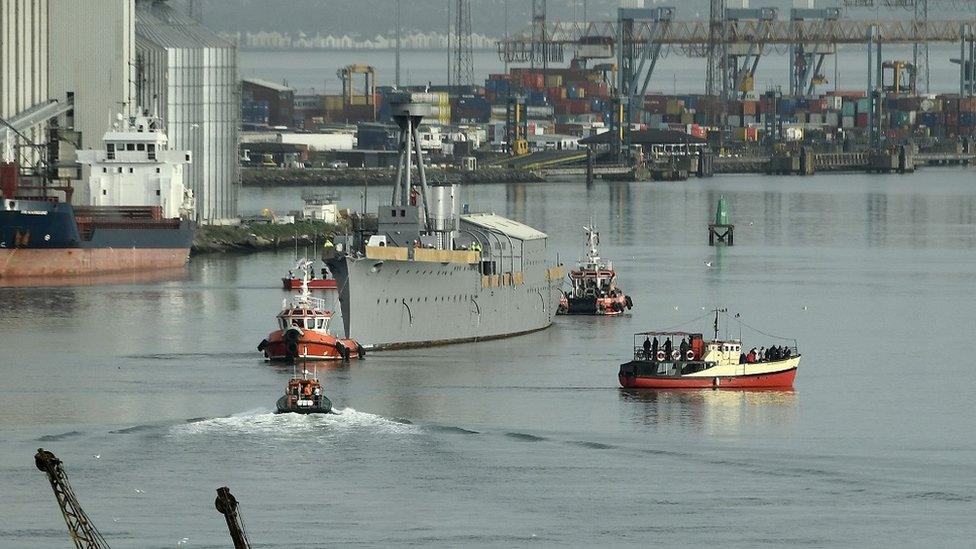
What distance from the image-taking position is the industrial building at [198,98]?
309ft

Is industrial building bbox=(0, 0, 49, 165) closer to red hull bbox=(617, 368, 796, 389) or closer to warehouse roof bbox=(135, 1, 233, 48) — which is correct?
warehouse roof bbox=(135, 1, 233, 48)

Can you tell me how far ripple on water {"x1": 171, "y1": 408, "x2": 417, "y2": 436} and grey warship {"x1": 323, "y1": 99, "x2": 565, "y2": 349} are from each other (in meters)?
8.78

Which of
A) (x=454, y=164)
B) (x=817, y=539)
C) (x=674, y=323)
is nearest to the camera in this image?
(x=817, y=539)

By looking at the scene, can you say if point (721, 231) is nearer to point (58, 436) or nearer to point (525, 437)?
point (525, 437)

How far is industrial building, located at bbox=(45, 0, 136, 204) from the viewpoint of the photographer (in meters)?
88.9

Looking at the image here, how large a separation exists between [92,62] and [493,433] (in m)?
49.7

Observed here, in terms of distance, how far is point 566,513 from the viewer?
36938 millimetres

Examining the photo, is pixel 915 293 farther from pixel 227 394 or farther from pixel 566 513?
pixel 566 513

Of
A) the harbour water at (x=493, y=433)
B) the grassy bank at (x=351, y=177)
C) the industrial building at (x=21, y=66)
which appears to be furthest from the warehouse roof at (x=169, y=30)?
the grassy bank at (x=351, y=177)

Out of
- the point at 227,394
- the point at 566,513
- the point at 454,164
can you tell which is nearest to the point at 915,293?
the point at 227,394

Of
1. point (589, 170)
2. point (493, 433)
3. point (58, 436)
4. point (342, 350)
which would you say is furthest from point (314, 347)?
point (589, 170)

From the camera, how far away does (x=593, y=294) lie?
68.0 metres

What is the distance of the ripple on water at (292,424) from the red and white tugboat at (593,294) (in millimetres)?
22754

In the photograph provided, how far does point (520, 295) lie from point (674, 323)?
5516mm
